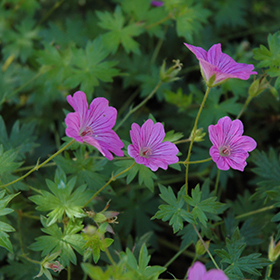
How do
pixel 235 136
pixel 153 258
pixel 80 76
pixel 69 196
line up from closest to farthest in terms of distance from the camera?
pixel 235 136 → pixel 69 196 → pixel 80 76 → pixel 153 258

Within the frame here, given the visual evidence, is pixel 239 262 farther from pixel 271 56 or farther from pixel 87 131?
pixel 271 56

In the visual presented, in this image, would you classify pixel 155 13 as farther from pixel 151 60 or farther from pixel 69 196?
pixel 69 196

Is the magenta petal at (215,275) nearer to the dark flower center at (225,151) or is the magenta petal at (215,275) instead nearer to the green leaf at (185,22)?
the dark flower center at (225,151)

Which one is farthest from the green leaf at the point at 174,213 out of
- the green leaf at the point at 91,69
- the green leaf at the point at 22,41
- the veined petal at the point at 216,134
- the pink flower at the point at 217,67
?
the green leaf at the point at 22,41

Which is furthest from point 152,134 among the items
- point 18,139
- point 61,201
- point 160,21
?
point 160,21


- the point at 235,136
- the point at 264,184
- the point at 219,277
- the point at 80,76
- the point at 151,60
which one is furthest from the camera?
the point at 151,60

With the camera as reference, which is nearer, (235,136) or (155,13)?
(235,136)

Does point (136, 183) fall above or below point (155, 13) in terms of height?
below

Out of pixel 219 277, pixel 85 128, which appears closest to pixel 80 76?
pixel 85 128
